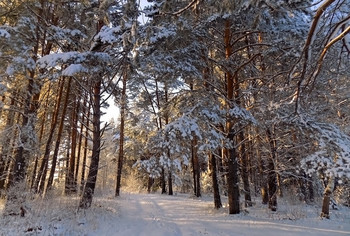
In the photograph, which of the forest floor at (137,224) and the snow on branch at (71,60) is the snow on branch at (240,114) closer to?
the forest floor at (137,224)

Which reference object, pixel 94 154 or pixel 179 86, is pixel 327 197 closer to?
pixel 179 86

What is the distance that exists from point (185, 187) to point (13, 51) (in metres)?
18.8

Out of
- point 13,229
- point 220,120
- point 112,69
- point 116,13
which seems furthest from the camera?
point 116,13

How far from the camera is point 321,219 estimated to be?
786 cm

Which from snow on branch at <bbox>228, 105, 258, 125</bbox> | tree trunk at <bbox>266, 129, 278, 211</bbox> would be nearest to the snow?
snow on branch at <bbox>228, 105, 258, 125</bbox>

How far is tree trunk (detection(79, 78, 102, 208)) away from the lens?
7820 millimetres

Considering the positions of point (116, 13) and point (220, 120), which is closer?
point (220, 120)

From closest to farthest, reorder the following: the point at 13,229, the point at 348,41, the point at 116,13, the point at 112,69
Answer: the point at 348,41
the point at 13,229
the point at 112,69
the point at 116,13

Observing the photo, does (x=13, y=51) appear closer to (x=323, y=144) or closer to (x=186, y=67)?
(x=186, y=67)

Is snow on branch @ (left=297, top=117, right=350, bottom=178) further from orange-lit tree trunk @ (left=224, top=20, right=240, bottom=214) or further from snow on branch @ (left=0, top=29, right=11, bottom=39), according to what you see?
snow on branch @ (left=0, top=29, right=11, bottom=39)

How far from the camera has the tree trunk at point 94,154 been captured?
782 cm

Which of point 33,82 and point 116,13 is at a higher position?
point 116,13

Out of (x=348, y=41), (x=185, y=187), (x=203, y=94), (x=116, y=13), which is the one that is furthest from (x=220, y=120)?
(x=185, y=187)

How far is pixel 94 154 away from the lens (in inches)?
323
